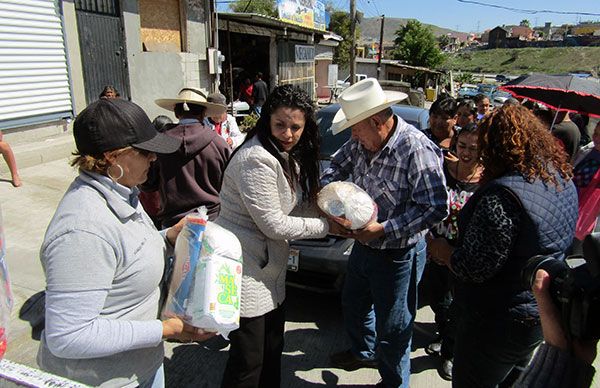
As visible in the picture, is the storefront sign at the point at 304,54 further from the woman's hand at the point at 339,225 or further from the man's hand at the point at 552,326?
the man's hand at the point at 552,326

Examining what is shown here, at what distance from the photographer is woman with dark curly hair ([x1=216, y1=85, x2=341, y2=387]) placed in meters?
1.93

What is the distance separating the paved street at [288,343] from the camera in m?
2.93

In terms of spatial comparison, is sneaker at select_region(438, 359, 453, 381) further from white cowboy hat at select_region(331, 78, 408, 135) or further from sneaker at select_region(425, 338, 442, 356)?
white cowboy hat at select_region(331, 78, 408, 135)

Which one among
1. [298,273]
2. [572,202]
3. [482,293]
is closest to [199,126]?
[298,273]

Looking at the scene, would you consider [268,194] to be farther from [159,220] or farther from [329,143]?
[329,143]

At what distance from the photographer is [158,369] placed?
171 centimetres

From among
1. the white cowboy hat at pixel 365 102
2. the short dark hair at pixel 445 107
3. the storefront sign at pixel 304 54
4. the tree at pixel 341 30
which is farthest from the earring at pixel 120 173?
the tree at pixel 341 30

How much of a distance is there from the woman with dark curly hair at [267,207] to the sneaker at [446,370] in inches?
57.9

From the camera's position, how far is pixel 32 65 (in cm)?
660

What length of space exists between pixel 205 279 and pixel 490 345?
4.56 ft

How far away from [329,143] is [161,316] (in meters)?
3.73

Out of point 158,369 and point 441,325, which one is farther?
point 441,325

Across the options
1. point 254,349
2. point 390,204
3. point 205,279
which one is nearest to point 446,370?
point 390,204

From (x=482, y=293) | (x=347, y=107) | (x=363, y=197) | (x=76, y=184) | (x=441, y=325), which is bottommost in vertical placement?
(x=441, y=325)
